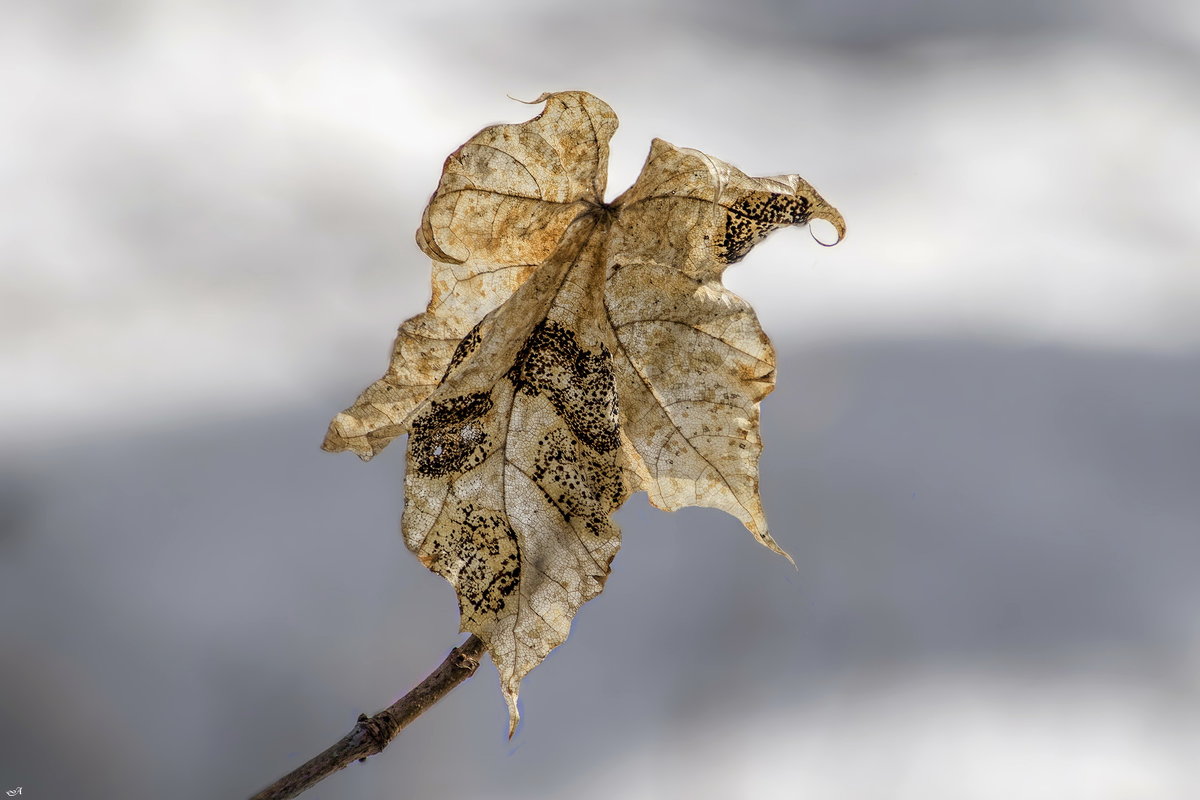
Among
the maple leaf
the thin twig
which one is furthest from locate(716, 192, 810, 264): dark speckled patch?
the thin twig

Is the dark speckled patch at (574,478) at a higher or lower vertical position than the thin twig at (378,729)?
higher

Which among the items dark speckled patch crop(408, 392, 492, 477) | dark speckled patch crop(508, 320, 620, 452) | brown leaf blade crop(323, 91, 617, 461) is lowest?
dark speckled patch crop(408, 392, 492, 477)

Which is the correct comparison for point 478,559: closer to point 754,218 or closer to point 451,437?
point 451,437

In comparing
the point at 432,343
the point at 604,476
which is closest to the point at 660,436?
the point at 604,476

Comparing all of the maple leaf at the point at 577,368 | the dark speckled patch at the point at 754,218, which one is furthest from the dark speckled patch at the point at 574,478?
the dark speckled patch at the point at 754,218

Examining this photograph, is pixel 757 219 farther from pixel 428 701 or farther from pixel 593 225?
pixel 428 701

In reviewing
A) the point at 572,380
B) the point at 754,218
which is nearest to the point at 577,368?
the point at 572,380

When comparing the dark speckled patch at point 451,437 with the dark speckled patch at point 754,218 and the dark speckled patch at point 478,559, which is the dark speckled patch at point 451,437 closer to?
the dark speckled patch at point 478,559

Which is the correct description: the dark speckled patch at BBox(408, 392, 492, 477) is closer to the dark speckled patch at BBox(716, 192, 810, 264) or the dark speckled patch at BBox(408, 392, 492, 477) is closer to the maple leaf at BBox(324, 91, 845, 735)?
the maple leaf at BBox(324, 91, 845, 735)
